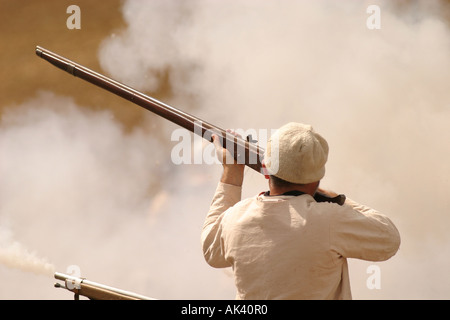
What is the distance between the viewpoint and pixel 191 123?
2293 millimetres

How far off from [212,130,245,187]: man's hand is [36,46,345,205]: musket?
2cm

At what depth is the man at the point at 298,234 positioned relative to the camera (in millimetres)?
1539

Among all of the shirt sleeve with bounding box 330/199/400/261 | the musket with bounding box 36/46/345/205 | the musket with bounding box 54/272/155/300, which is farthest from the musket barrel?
the musket with bounding box 54/272/155/300

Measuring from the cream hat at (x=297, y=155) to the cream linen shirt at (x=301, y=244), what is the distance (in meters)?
0.07

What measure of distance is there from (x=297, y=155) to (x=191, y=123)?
2.69 ft

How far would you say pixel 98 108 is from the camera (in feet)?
14.5

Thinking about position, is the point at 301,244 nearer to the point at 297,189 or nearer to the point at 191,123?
the point at 297,189

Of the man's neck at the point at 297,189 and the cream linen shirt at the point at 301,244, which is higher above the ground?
the man's neck at the point at 297,189

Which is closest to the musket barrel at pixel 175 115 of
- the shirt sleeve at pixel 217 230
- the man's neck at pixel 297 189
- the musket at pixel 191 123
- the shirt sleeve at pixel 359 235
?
the musket at pixel 191 123

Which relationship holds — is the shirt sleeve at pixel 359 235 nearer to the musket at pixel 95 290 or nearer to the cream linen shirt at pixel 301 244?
the cream linen shirt at pixel 301 244

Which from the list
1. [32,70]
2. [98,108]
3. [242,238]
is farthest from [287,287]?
[32,70]

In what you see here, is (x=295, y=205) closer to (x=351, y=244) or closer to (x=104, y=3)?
(x=351, y=244)

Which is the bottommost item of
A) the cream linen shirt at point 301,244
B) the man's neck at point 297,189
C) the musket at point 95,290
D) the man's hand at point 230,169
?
the musket at point 95,290
